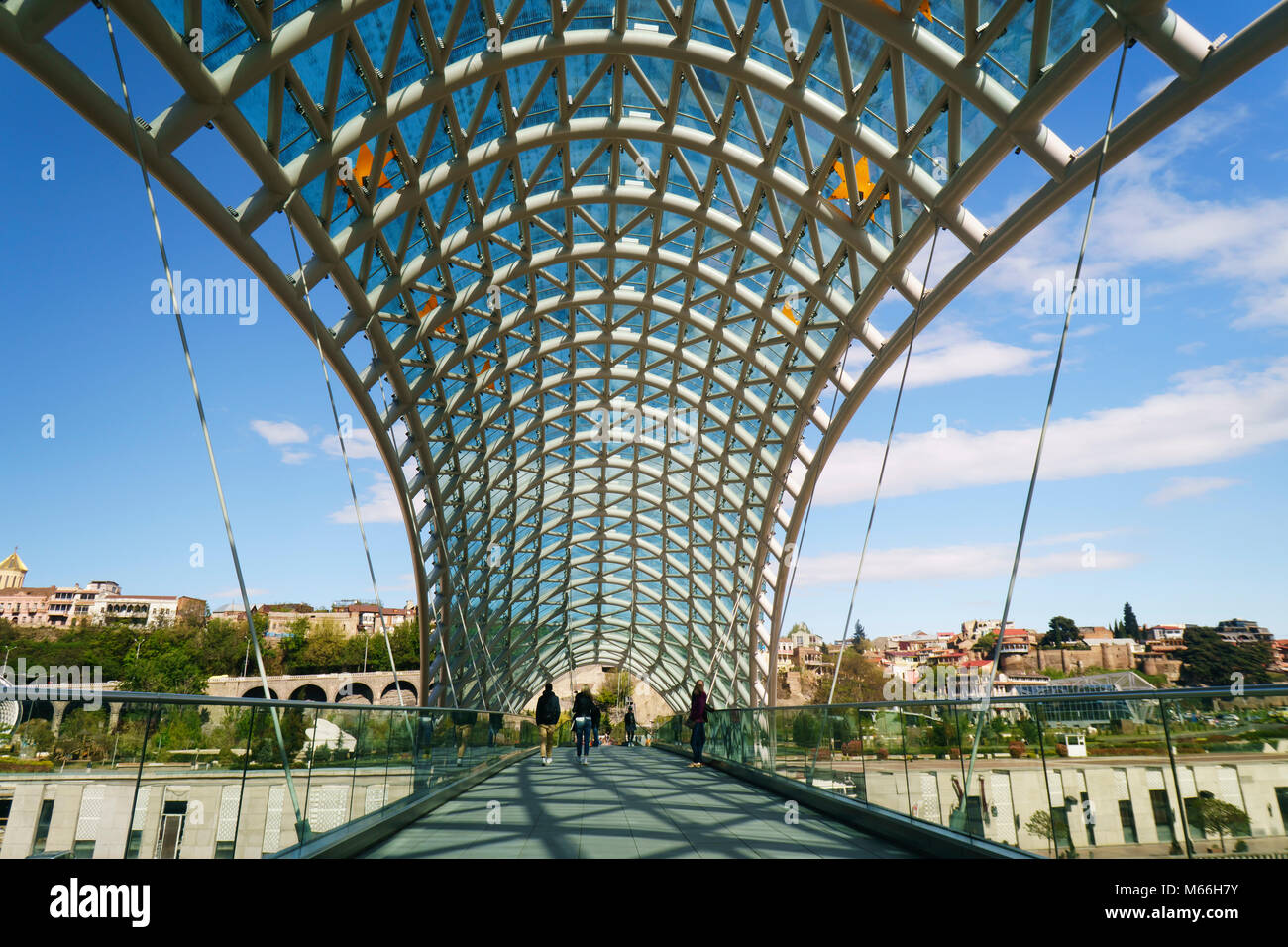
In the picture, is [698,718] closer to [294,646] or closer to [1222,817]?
[1222,817]

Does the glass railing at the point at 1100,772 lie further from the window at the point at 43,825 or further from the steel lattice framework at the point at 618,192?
the steel lattice framework at the point at 618,192

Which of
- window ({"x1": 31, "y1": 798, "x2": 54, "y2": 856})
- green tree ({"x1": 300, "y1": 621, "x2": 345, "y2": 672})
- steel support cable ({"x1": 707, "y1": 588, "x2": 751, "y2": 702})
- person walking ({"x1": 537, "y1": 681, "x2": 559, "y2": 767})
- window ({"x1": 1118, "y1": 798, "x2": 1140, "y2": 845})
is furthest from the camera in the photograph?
green tree ({"x1": 300, "y1": 621, "x2": 345, "y2": 672})

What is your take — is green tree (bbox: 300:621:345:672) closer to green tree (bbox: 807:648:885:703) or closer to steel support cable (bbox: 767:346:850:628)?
green tree (bbox: 807:648:885:703)

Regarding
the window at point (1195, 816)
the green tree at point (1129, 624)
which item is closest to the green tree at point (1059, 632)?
the green tree at point (1129, 624)

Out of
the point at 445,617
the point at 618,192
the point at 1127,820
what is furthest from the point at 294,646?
the point at 1127,820

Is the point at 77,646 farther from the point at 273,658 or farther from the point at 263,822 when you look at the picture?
the point at 263,822

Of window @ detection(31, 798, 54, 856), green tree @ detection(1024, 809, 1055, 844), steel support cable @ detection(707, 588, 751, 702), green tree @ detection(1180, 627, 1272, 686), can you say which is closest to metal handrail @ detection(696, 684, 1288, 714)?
green tree @ detection(1024, 809, 1055, 844)

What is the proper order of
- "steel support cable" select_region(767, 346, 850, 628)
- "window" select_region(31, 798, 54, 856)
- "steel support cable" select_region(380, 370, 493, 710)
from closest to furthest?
1. "window" select_region(31, 798, 54, 856)
2. "steel support cable" select_region(767, 346, 850, 628)
3. "steel support cable" select_region(380, 370, 493, 710)

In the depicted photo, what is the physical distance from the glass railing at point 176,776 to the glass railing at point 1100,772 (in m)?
5.49

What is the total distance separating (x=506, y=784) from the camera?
524 inches

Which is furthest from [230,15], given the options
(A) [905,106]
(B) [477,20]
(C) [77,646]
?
(C) [77,646]

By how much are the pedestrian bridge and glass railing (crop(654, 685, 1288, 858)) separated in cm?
1

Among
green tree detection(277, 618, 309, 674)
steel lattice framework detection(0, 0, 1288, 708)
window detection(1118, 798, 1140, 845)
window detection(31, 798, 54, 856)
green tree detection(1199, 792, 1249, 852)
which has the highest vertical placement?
steel lattice framework detection(0, 0, 1288, 708)

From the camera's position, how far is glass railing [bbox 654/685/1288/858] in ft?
14.1
